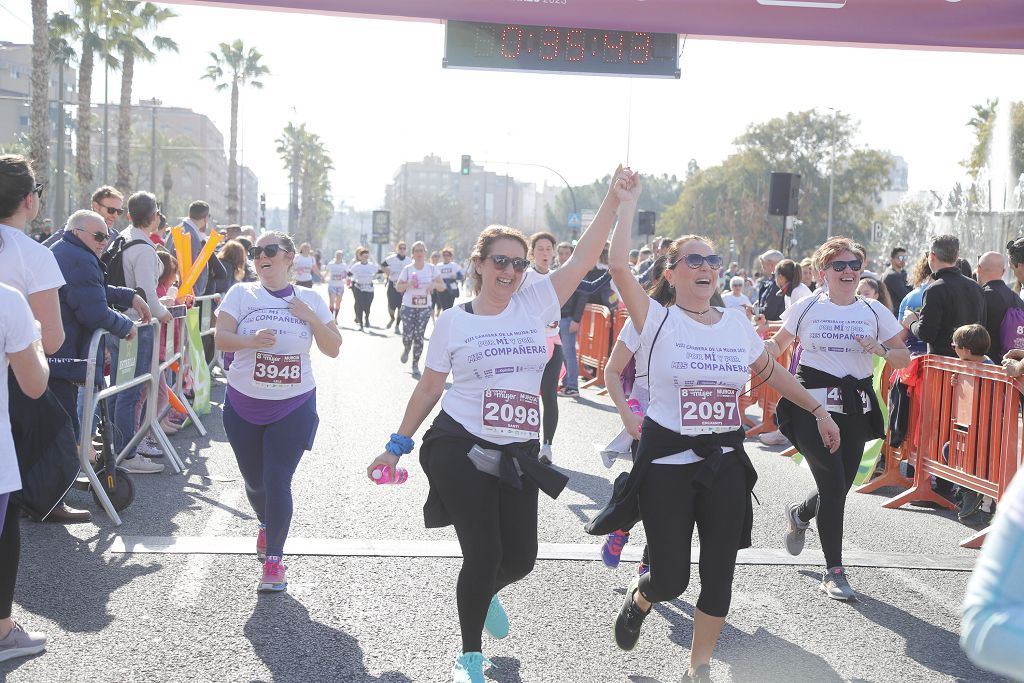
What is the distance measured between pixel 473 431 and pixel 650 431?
73 centimetres

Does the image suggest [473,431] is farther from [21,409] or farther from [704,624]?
[21,409]

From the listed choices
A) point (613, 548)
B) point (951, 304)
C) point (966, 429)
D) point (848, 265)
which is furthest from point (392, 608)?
point (951, 304)

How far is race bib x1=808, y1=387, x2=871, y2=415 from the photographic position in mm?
5824

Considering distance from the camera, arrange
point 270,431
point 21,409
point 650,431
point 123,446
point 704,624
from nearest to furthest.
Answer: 1. point 704,624
2. point 650,431
3. point 21,409
4. point 270,431
5. point 123,446

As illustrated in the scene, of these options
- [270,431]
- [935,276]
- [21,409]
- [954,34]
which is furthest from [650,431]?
[954,34]

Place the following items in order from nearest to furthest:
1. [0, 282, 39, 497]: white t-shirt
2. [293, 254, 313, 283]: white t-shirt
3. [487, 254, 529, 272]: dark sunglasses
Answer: [0, 282, 39, 497]: white t-shirt → [487, 254, 529, 272]: dark sunglasses → [293, 254, 313, 283]: white t-shirt

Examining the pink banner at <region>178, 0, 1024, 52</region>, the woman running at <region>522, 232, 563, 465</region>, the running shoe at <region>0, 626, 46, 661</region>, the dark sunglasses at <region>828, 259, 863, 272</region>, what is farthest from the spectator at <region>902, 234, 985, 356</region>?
the running shoe at <region>0, 626, 46, 661</region>

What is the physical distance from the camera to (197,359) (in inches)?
434

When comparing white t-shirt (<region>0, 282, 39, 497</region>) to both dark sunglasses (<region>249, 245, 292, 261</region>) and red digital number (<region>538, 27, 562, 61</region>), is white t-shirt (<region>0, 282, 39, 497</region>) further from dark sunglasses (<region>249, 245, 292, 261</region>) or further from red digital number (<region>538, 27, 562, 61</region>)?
red digital number (<region>538, 27, 562, 61</region>)

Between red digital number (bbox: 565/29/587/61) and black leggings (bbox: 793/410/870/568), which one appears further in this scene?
red digital number (bbox: 565/29/587/61)

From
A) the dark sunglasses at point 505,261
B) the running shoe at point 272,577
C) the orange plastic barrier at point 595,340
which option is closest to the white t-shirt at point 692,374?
the dark sunglasses at point 505,261

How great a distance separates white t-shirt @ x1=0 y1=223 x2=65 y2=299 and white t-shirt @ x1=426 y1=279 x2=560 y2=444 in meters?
1.70

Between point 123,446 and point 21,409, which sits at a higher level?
point 21,409

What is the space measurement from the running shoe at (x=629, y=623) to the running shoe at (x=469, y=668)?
28.7 inches
